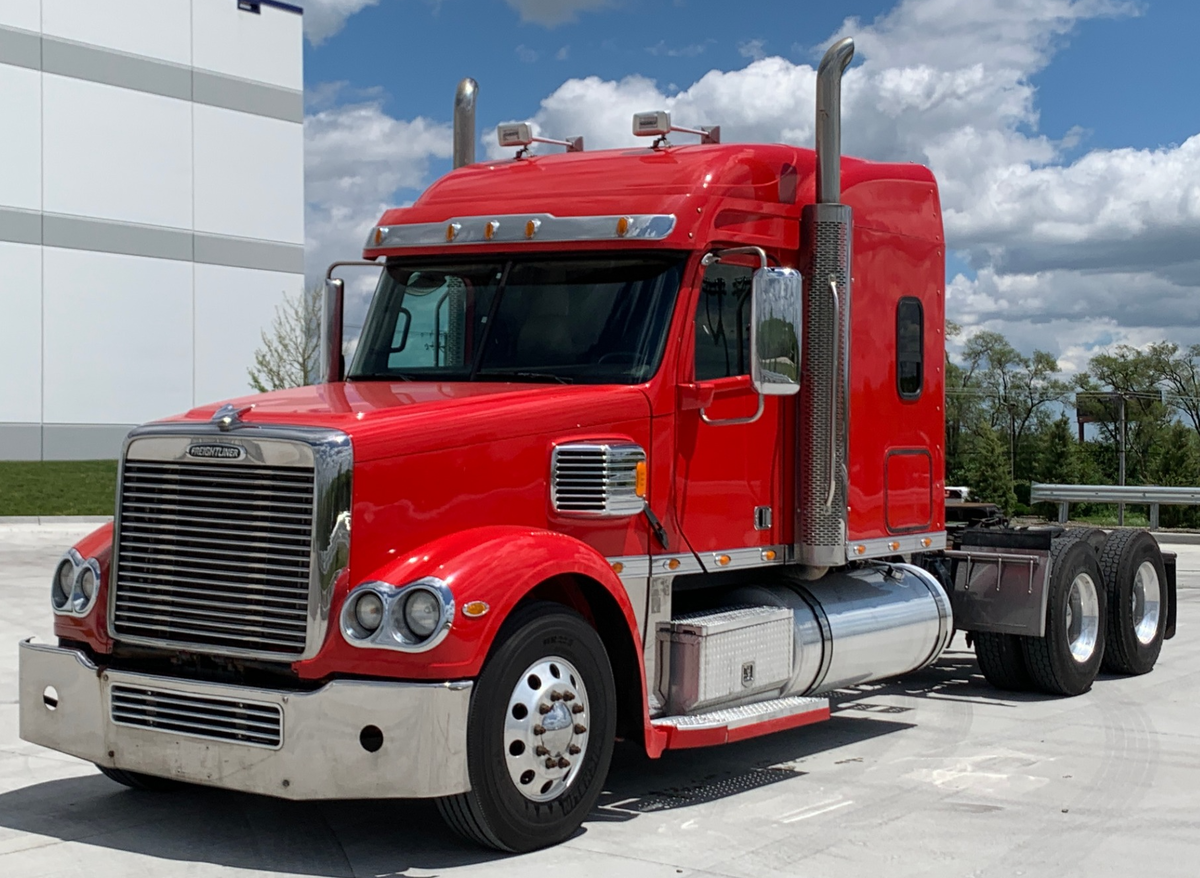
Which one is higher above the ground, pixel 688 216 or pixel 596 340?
pixel 688 216

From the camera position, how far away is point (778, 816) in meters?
7.01

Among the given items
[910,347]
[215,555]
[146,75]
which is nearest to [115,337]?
[146,75]

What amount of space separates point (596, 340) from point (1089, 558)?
5339mm

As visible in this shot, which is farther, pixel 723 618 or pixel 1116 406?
pixel 1116 406

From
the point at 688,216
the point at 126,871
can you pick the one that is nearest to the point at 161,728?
the point at 126,871

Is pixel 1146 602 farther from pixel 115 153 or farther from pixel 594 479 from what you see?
pixel 115 153

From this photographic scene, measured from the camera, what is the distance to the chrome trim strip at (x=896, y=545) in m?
8.90

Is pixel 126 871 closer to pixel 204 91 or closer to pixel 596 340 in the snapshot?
pixel 596 340

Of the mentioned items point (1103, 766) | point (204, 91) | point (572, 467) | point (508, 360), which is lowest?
point (1103, 766)

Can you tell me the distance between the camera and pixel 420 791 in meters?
5.88

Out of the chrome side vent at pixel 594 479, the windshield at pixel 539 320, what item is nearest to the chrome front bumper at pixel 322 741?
the chrome side vent at pixel 594 479

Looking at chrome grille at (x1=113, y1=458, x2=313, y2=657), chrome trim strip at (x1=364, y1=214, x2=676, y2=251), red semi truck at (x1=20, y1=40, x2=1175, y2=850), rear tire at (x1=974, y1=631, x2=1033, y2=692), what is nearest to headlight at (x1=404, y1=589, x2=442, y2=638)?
red semi truck at (x1=20, y1=40, x2=1175, y2=850)

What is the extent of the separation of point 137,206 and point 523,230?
132ft

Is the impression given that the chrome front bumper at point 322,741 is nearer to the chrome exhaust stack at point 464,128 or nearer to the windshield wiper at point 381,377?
the windshield wiper at point 381,377
